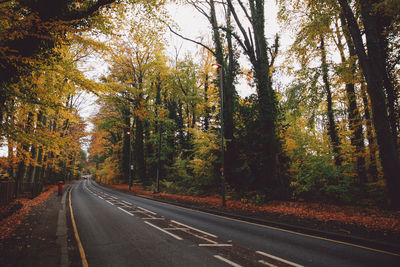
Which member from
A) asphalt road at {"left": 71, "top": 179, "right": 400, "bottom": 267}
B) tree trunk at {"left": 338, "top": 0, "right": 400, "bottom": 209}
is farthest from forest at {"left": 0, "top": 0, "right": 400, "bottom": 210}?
asphalt road at {"left": 71, "top": 179, "right": 400, "bottom": 267}

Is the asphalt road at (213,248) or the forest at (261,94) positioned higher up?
the forest at (261,94)

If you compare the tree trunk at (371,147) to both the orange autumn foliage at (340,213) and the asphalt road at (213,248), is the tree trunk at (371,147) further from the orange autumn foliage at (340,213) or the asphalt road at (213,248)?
the asphalt road at (213,248)

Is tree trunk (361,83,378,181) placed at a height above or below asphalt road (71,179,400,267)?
above

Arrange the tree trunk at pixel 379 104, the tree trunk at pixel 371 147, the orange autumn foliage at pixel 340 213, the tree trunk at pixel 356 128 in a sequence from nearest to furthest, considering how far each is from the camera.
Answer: the orange autumn foliage at pixel 340 213 < the tree trunk at pixel 379 104 < the tree trunk at pixel 371 147 < the tree trunk at pixel 356 128

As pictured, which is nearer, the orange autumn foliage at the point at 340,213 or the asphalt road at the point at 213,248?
the asphalt road at the point at 213,248

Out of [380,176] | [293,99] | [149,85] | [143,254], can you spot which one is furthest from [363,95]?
[149,85]

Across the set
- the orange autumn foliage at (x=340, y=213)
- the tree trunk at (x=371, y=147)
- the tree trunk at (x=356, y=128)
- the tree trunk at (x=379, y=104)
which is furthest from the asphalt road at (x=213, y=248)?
the tree trunk at (x=371, y=147)

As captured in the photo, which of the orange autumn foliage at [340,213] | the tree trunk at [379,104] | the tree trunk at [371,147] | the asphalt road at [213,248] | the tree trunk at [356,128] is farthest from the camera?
the tree trunk at [356,128]

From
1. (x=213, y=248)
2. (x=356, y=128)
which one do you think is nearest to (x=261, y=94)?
(x=356, y=128)

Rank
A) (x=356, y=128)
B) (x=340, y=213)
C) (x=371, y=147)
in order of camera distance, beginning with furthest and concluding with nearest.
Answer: (x=356, y=128), (x=371, y=147), (x=340, y=213)

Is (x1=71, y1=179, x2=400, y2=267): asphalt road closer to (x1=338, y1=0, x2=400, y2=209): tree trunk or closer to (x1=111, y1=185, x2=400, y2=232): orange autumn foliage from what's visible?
(x1=111, y1=185, x2=400, y2=232): orange autumn foliage

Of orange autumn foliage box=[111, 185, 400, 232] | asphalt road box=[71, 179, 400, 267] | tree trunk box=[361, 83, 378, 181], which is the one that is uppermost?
tree trunk box=[361, 83, 378, 181]

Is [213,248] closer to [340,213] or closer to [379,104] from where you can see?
[340,213]

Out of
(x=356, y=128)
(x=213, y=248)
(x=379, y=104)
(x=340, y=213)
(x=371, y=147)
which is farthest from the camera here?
(x=356, y=128)
